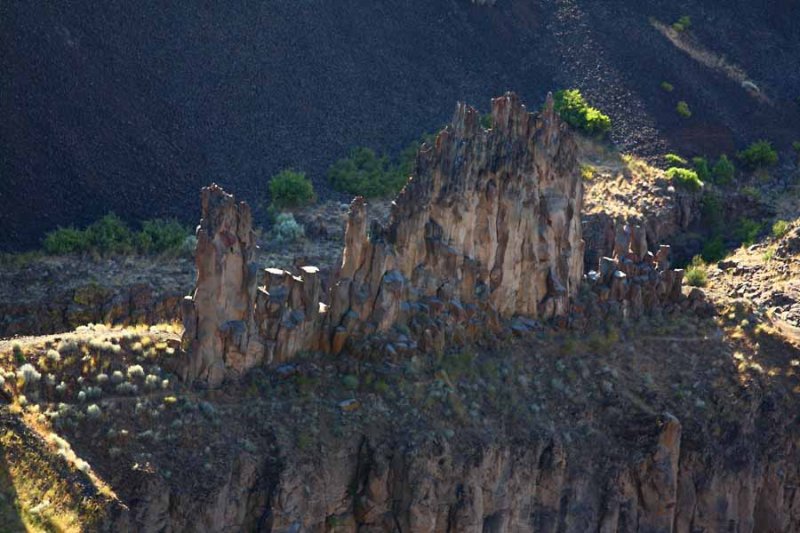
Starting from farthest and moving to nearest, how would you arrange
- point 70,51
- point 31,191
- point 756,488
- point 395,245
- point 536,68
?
point 536,68, point 70,51, point 31,191, point 756,488, point 395,245

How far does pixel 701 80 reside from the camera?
118 meters

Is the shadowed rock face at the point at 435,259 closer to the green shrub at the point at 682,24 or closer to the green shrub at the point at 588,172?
the green shrub at the point at 588,172

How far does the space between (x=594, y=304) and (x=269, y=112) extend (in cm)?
3023

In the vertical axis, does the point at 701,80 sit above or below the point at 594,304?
above

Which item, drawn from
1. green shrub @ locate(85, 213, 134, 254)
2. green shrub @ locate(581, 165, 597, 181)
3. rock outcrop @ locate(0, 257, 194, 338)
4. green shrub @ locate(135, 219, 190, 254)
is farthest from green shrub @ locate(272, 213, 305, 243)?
green shrub @ locate(581, 165, 597, 181)

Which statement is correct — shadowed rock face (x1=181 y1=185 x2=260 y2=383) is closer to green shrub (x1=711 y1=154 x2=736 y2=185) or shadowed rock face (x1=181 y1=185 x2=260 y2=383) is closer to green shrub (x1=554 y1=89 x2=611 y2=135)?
green shrub (x1=554 y1=89 x2=611 y2=135)

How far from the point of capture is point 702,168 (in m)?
109

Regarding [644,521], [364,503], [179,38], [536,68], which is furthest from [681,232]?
[364,503]

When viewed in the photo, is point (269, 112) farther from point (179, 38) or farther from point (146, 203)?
point (146, 203)

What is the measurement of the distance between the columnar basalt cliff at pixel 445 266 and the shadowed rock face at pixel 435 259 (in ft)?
0.14

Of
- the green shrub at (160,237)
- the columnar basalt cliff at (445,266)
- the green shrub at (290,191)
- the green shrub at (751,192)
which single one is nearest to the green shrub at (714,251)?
the green shrub at (751,192)

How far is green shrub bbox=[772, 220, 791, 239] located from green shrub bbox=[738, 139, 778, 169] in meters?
9.48

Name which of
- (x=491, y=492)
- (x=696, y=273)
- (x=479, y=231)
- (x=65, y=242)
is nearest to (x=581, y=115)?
(x=696, y=273)

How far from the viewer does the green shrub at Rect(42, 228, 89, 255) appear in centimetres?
8788
